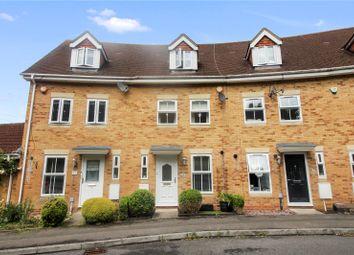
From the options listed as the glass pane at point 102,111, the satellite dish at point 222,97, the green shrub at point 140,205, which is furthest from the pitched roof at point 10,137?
the satellite dish at point 222,97

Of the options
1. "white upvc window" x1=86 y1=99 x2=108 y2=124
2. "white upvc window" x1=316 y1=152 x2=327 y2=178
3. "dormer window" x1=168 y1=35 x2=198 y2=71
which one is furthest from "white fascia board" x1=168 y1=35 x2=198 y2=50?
"white upvc window" x1=316 y1=152 x2=327 y2=178

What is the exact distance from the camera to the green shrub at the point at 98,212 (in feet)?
29.4

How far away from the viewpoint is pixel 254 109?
12.3 metres

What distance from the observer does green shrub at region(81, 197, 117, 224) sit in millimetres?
8969

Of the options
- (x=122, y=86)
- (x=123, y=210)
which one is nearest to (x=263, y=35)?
(x=122, y=86)

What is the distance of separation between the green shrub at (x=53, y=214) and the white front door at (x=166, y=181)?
14.7 feet

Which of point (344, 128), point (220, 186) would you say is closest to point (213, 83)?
point (220, 186)

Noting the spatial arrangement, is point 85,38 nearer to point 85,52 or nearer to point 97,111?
point 85,52

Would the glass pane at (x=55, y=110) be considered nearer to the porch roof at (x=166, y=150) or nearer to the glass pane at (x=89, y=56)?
the glass pane at (x=89, y=56)

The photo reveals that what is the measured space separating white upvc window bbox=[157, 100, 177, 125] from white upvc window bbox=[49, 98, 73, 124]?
15.7 ft

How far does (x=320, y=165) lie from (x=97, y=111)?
1182 cm

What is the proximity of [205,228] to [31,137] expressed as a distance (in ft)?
32.2

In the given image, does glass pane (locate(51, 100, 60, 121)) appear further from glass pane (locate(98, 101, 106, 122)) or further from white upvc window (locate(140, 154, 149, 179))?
white upvc window (locate(140, 154, 149, 179))

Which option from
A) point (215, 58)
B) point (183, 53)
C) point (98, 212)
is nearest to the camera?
point (98, 212)
